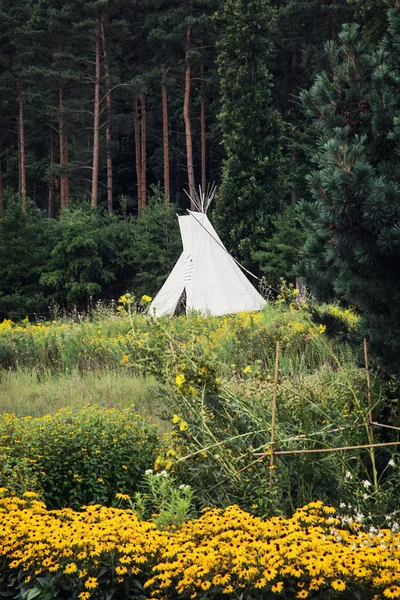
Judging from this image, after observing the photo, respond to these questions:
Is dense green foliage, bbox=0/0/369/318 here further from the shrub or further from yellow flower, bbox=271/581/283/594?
yellow flower, bbox=271/581/283/594

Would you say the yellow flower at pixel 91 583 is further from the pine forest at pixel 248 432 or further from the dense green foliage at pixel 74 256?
the dense green foliage at pixel 74 256

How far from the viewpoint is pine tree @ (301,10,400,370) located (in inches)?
158

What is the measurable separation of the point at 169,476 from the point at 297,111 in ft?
75.9

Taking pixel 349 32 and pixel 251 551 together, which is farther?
pixel 349 32

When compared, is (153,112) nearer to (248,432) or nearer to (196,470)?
(248,432)

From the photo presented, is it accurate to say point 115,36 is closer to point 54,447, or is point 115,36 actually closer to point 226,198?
point 226,198

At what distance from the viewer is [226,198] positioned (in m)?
21.4

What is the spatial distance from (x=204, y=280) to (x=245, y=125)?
787 cm

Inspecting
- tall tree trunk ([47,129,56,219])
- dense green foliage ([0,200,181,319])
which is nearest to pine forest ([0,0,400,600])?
dense green foliage ([0,200,181,319])

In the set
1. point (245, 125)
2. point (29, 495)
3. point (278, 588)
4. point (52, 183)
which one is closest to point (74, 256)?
point (245, 125)

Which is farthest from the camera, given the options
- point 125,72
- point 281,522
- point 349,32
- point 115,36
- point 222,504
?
point 125,72

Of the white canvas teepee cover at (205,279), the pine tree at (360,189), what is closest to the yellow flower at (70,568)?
the pine tree at (360,189)

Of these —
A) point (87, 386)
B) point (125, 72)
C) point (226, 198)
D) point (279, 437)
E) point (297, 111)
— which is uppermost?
point (125, 72)

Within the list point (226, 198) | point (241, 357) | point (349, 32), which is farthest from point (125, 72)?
point (349, 32)
